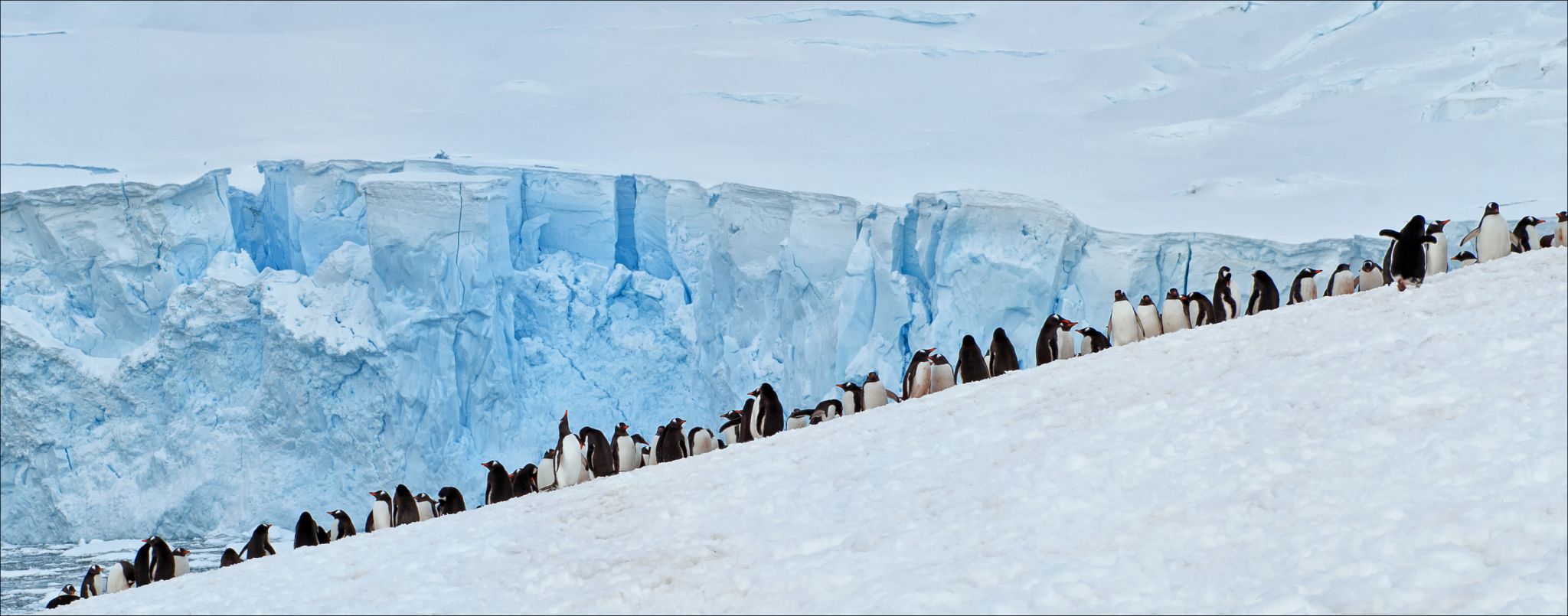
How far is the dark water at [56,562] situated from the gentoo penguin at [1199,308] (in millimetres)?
9961

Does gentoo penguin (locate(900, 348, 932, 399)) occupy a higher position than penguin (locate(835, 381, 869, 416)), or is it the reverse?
gentoo penguin (locate(900, 348, 932, 399))

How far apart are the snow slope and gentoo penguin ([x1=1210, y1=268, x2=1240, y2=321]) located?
3.13m

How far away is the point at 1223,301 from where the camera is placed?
9734 mm

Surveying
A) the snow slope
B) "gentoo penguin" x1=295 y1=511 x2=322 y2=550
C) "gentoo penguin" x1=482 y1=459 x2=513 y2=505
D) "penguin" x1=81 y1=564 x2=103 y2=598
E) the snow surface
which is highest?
the snow surface

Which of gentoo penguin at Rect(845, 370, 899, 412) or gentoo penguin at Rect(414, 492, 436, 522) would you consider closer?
gentoo penguin at Rect(845, 370, 899, 412)

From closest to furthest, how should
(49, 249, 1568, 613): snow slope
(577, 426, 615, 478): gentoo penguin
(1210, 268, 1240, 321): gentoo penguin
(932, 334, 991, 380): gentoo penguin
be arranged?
(49, 249, 1568, 613): snow slope, (577, 426, 615, 478): gentoo penguin, (932, 334, 991, 380): gentoo penguin, (1210, 268, 1240, 321): gentoo penguin

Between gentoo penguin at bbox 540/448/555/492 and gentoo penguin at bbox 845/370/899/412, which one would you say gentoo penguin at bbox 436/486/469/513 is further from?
gentoo penguin at bbox 845/370/899/412

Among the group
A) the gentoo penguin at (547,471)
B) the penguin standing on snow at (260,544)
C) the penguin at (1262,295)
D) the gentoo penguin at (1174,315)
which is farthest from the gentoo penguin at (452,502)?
the penguin at (1262,295)

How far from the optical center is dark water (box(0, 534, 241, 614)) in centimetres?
1312

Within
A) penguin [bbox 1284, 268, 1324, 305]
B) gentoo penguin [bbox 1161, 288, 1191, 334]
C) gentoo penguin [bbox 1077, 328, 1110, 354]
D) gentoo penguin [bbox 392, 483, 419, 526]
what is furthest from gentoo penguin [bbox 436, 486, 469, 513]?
penguin [bbox 1284, 268, 1324, 305]

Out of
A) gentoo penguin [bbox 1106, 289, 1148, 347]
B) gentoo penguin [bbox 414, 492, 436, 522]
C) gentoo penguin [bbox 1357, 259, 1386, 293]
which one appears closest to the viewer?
gentoo penguin [bbox 1106, 289, 1148, 347]

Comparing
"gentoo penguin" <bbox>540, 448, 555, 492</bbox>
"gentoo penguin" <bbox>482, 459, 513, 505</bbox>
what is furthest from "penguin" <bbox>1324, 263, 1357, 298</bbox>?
"gentoo penguin" <bbox>482, 459, 513, 505</bbox>

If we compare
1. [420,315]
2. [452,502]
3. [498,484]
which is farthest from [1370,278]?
[420,315]

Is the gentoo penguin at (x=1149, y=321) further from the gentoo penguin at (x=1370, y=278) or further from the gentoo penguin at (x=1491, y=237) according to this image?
the gentoo penguin at (x=1491, y=237)
